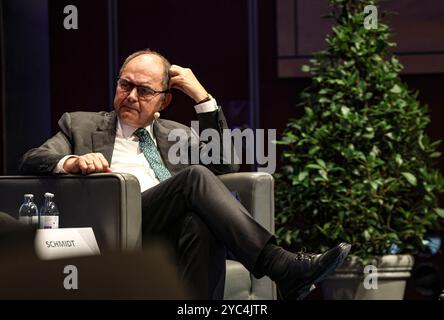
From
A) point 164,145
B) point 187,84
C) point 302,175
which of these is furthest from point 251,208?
point 302,175

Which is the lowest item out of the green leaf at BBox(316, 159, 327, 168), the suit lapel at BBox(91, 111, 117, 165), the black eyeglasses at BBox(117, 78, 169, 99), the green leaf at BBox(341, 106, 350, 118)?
the green leaf at BBox(316, 159, 327, 168)

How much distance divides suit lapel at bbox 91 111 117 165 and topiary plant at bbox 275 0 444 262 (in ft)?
3.62

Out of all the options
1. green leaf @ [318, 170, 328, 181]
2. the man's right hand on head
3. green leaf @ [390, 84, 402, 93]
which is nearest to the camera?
the man's right hand on head

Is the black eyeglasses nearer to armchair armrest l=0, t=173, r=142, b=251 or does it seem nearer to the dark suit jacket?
the dark suit jacket

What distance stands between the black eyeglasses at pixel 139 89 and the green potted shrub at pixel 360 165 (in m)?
1.03

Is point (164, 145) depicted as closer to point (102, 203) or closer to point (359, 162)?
point (102, 203)

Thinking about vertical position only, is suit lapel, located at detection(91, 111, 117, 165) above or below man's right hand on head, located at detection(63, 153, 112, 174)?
above

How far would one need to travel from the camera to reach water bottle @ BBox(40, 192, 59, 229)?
2102 millimetres

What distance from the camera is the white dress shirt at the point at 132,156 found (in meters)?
2.60

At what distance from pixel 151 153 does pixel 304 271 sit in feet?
2.76

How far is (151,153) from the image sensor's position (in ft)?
8.77

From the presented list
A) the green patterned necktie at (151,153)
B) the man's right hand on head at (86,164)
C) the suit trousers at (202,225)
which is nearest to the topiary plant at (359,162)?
the green patterned necktie at (151,153)

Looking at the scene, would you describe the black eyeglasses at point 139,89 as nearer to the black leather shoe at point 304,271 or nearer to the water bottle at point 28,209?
the water bottle at point 28,209

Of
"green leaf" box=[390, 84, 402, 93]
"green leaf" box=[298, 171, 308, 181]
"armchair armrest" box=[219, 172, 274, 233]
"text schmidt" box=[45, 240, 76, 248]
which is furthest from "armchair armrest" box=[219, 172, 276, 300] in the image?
"green leaf" box=[390, 84, 402, 93]
